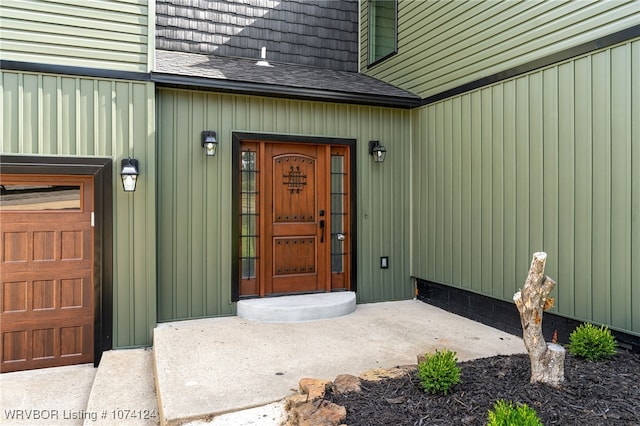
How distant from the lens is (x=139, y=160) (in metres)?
4.30

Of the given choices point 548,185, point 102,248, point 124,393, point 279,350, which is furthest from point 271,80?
point 124,393

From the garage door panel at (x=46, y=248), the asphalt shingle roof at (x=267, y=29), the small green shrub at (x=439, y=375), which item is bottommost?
the small green shrub at (x=439, y=375)

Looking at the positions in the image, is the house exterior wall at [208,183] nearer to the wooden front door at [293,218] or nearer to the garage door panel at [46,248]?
the wooden front door at [293,218]

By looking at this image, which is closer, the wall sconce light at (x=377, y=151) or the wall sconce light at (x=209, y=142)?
the wall sconce light at (x=209, y=142)

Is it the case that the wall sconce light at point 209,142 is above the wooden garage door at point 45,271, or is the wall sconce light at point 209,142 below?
above

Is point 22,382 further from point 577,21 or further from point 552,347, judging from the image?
point 577,21

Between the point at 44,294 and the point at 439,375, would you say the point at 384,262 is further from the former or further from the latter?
the point at 44,294

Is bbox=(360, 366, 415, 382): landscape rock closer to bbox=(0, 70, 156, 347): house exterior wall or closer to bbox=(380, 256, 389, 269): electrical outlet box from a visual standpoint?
bbox=(0, 70, 156, 347): house exterior wall

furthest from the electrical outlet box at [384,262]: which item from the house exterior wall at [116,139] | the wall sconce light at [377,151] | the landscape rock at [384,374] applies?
the house exterior wall at [116,139]

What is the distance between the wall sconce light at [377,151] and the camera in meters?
5.48

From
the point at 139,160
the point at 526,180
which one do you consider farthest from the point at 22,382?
the point at 526,180

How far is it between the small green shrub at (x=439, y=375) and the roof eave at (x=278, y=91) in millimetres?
3467

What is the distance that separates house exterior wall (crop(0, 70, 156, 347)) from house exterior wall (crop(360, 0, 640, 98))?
334 cm

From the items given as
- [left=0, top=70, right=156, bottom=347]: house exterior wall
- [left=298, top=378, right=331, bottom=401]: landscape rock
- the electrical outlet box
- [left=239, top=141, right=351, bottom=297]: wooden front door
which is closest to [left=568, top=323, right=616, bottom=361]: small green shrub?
[left=298, top=378, right=331, bottom=401]: landscape rock
